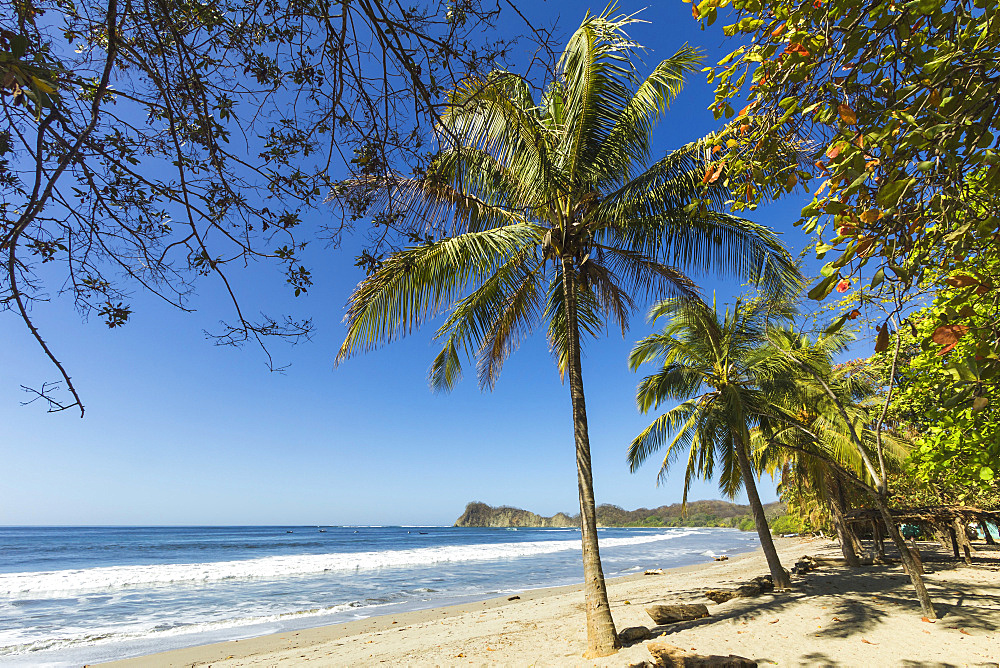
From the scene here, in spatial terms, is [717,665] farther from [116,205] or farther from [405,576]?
[405,576]

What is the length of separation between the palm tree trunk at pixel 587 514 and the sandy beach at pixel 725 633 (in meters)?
0.23

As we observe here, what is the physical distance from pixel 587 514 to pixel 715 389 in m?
5.61

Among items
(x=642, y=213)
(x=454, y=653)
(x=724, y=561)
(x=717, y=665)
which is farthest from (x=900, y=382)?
(x=724, y=561)

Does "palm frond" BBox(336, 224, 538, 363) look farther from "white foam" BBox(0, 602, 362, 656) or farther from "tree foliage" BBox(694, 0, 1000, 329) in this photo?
"white foam" BBox(0, 602, 362, 656)

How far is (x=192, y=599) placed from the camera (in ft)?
47.7

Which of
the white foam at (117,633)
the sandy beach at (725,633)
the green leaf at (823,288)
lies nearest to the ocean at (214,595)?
the white foam at (117,633)

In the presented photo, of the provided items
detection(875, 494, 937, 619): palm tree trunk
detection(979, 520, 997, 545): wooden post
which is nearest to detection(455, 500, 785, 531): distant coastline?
detection(979, 520, 997, 545): wooden post

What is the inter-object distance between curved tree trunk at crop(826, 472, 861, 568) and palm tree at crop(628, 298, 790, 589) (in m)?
5.51

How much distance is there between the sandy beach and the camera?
5.39 meters

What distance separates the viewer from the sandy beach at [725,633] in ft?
17.7

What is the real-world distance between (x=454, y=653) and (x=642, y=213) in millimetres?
7010

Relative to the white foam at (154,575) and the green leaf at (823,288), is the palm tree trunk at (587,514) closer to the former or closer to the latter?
the green leaf at (823,288)

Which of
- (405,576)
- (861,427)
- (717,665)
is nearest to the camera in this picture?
(717,665)

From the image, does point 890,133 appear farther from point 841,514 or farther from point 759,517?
point 841,514
